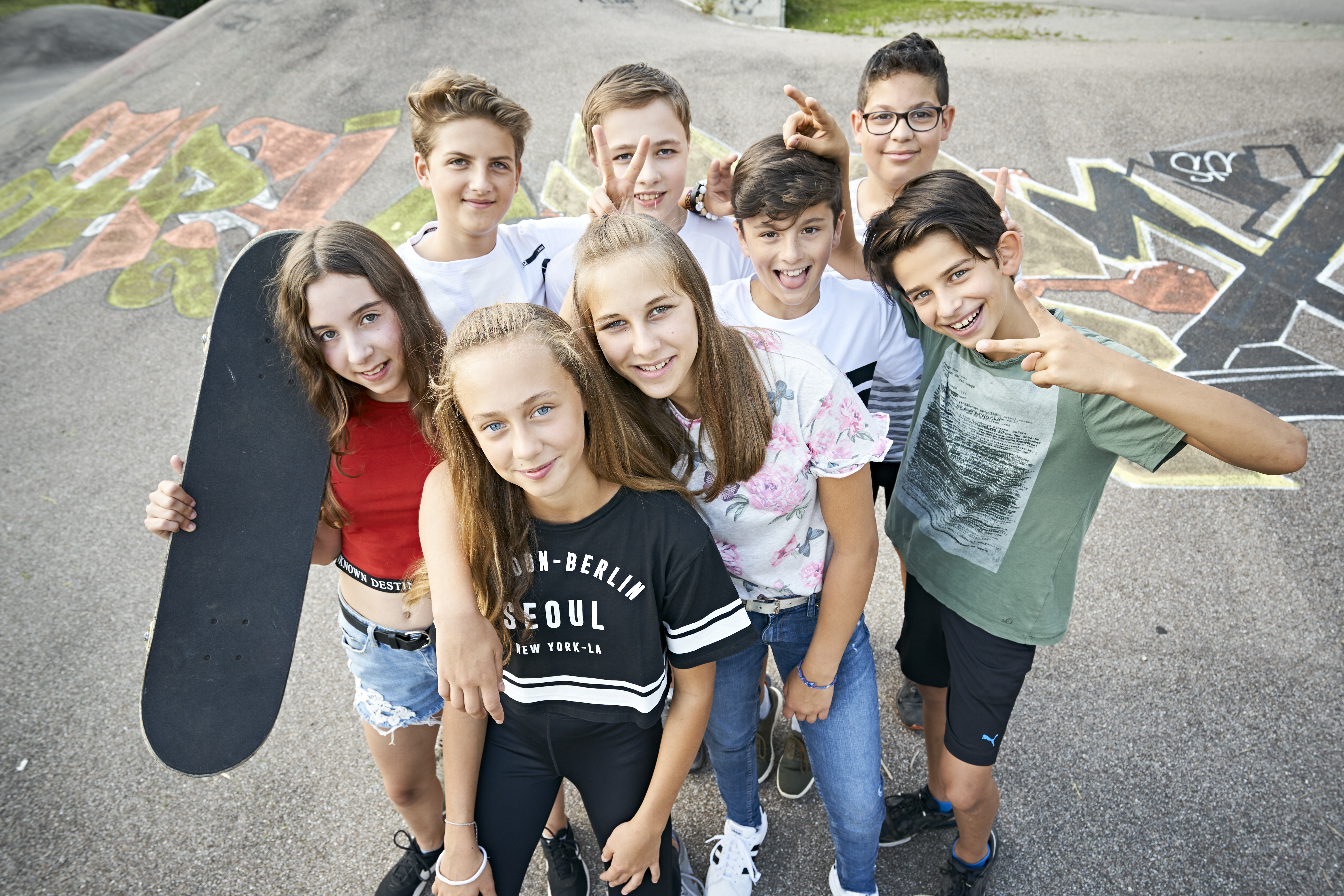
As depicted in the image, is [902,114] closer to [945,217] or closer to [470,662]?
[945,217]

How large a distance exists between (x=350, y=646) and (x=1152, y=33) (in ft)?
37.4

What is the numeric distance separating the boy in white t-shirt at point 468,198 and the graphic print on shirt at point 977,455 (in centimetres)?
145

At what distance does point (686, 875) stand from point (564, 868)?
45cm

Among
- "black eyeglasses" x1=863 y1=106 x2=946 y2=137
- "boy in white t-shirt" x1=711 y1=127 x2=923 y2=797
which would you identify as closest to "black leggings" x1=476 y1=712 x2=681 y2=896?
"boy in white t-shirt" x1=711 y1=127 x2=923 y2=797

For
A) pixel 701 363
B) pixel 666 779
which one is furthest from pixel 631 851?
pixel 701 363

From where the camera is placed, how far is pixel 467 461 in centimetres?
178

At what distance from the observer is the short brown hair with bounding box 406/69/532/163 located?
2.54 meters

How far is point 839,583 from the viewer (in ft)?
6.61

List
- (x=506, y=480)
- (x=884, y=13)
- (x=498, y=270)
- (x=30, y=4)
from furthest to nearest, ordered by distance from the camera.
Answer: (x=30, y=4)
(x=884, y=13)
(x=498, y=270)
(x=506, y=480)

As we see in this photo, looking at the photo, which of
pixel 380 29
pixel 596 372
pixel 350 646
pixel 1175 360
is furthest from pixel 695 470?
pixel 380 29

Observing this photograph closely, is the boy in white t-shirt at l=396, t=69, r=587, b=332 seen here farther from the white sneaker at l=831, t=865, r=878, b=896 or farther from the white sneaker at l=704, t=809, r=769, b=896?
the white sneaker at l=831, t=865, r=878, b=896

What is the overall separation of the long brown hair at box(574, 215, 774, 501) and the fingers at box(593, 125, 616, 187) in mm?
974

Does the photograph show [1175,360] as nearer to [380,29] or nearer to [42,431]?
[42,431]

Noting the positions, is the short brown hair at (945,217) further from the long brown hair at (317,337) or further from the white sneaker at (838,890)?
the white sneaker at (838,890)
